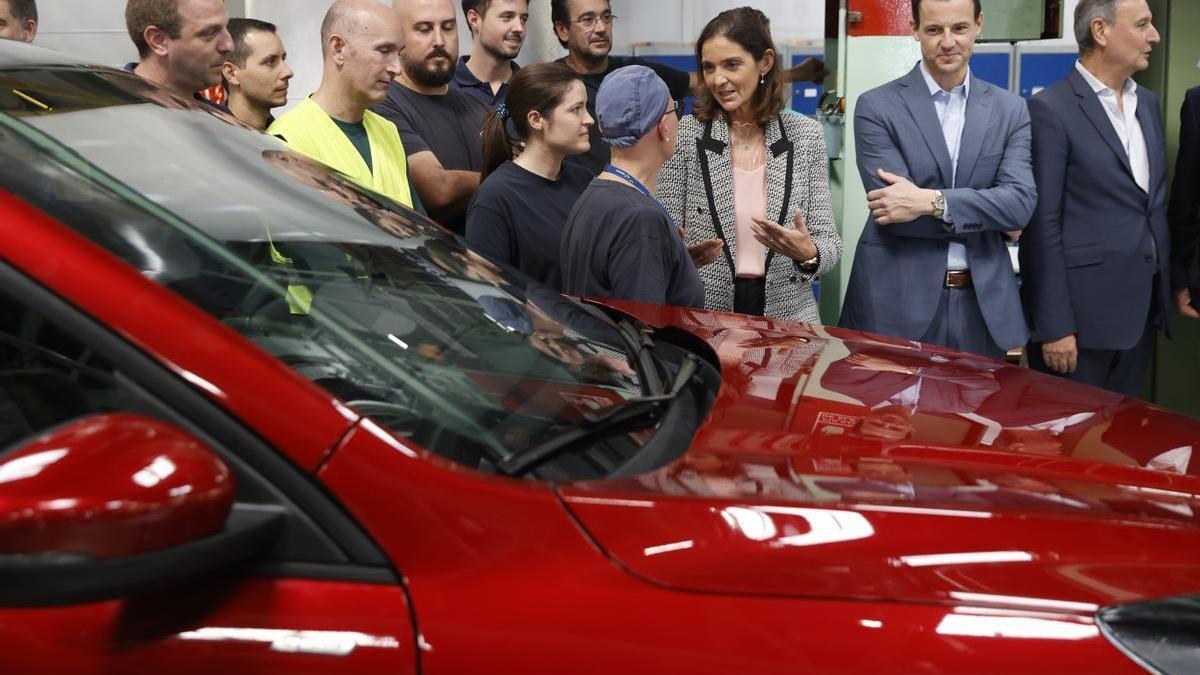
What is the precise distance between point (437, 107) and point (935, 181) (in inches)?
67.1

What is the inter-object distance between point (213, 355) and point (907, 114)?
297cm

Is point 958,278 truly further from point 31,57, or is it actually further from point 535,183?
point 31,57

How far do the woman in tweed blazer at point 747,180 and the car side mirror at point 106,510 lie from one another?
2.95 meters

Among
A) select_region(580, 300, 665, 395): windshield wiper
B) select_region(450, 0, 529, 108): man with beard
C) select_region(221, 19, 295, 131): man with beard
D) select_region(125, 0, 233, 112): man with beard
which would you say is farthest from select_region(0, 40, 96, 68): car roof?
select_region(221, 19, 295, 131): man with beard

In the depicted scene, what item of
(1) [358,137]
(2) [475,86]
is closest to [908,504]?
(1) [358,137]

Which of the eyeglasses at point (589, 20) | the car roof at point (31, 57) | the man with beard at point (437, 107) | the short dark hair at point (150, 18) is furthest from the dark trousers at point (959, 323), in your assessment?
the car roof at point (31, 57)

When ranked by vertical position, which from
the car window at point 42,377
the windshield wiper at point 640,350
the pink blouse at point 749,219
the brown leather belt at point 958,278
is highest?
the car window at point 42,377

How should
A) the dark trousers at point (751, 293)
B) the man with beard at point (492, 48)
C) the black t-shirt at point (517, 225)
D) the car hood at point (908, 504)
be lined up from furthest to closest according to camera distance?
the man with beard at point (492, 48) < the dark trousers at point (751, 293) < the black t-shirt at point (517, 225) < the car hood at point (908, 504)

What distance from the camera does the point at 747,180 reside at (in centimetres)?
392

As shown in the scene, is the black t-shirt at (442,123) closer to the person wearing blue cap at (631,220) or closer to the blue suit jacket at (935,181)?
the person wearing blue cap at (631,220)

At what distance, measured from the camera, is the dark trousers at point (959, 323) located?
3.72 meters

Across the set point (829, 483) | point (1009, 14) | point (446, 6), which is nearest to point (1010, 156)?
point (1009, 14)

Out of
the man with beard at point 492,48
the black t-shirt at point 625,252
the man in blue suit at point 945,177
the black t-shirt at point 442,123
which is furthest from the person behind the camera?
the man with beard at point 492,48

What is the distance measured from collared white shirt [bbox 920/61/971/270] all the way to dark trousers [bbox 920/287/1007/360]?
9 cm
